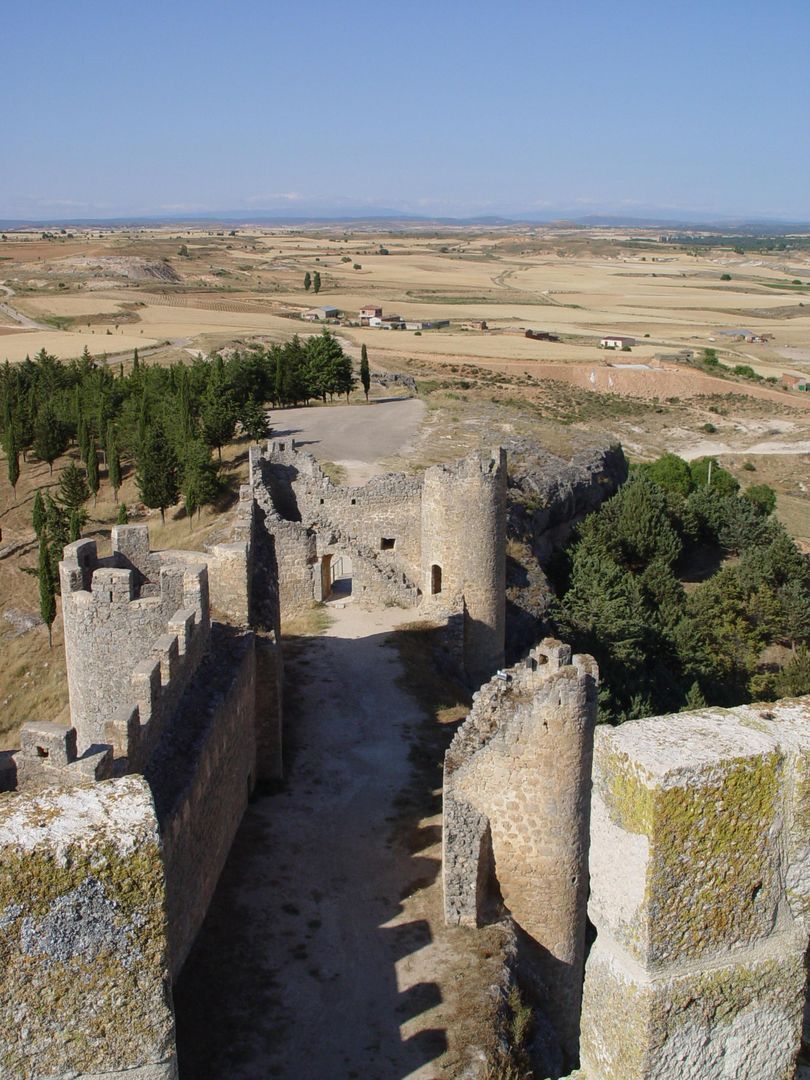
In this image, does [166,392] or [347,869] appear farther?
[166,392]

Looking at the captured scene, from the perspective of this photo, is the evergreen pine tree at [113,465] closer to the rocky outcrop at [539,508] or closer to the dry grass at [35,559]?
the dry grass at [35,559]

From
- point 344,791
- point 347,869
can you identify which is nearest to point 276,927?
point 347,869

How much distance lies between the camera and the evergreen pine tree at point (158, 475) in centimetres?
3809

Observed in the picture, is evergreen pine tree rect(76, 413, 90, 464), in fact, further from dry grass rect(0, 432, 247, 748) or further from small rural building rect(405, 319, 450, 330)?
small rural building rect(405, 319, 450, 330)

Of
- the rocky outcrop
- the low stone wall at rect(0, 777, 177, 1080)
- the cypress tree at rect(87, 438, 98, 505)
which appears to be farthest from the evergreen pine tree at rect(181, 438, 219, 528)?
the low stone wall at rect(0, 777, 177, 1080)

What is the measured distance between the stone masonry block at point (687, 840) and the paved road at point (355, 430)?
2951 cm

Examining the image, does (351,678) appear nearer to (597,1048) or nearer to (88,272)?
(597,1048)

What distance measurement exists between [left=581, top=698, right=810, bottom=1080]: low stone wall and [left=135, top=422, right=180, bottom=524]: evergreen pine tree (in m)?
35.6

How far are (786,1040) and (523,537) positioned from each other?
29382 millimetres

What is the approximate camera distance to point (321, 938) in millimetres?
12398

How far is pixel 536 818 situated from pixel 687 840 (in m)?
8.70

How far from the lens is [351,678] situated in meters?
20.2

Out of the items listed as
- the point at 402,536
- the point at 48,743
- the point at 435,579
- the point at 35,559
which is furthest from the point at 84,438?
the point at 48,743

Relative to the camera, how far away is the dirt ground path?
1045 cm
